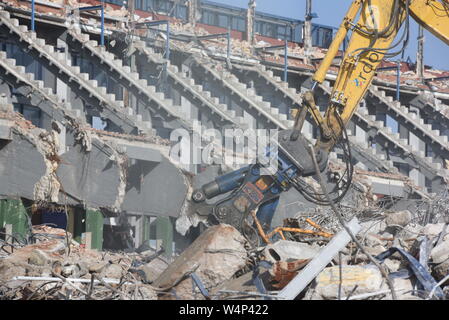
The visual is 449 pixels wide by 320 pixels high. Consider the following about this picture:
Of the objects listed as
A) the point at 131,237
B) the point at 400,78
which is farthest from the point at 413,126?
the point at 131,237

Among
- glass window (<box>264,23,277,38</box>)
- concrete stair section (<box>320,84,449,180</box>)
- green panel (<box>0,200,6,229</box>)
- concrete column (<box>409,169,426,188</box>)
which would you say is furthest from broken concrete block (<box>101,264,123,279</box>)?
glass window (<box>264,23,277,38</box>)

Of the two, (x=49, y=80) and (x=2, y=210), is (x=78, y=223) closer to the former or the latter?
(x=2, y=210)

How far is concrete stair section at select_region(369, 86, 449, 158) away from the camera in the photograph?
37.5 m

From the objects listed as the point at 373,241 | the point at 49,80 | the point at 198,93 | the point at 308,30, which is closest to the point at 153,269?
the point at 373,241

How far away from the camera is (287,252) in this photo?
958cm

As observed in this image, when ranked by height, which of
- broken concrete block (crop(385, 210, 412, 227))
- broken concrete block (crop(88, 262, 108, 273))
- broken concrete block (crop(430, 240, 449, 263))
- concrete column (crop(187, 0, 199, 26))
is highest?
concrete column (crop(187, 0, 199, 26))

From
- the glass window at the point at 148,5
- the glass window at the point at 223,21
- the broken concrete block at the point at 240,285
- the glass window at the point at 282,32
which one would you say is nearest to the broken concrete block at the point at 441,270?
the broken concrete block at the point at 240,285

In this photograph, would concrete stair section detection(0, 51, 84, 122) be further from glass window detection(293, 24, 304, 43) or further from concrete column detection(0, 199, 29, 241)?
glass window detection(293, 24, 304, 43)

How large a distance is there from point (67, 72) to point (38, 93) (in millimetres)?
2998

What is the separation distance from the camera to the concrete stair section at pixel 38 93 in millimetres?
26094

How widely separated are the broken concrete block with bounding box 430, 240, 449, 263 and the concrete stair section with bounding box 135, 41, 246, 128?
22.0m
